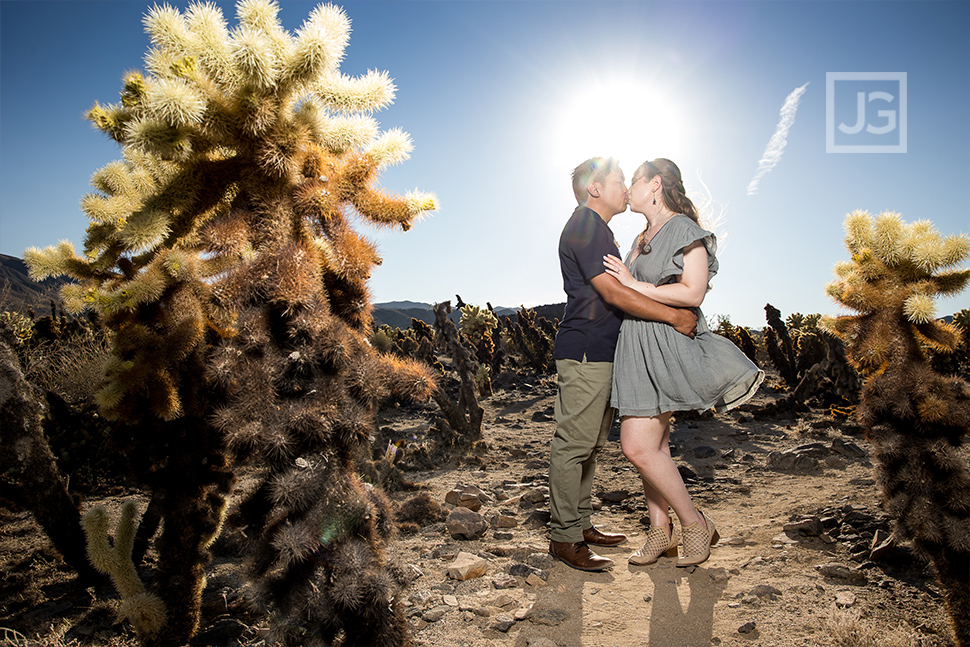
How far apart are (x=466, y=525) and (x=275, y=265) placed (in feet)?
8.77

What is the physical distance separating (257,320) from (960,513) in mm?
3600

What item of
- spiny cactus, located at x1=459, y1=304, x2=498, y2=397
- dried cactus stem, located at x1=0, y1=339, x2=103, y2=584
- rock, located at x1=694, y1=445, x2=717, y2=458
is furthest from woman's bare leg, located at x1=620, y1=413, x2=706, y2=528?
spiny cactus, located at x1=459, y1=304, x2=498, y2=397

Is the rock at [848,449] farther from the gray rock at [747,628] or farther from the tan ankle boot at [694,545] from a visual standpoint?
the gray rock at [747,628]

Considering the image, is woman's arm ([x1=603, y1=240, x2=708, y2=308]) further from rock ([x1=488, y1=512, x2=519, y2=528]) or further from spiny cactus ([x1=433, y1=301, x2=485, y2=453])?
spiny cactus ([x1=433, y1=301, x2=485, y2=453])

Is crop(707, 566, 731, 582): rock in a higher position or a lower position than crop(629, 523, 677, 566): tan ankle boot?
lower

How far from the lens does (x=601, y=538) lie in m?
3.55

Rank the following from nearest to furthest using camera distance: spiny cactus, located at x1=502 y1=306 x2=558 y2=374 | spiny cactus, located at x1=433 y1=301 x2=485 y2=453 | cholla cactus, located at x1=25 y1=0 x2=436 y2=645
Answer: cholla cactus, located at x1=25 y1=0 x2=436 y2=645
spiny cactus, located at x1=433 y1=301 x2=485 y2=453
spiny cactus, located at x1=502 y1=306 x2=558 y2=374

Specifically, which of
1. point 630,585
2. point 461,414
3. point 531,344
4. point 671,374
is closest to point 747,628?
point 630,585

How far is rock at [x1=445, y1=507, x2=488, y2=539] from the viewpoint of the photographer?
12.6 ft

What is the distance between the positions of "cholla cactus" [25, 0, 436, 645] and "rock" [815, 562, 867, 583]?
8.46ft

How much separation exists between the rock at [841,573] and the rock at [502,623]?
1.91 metres

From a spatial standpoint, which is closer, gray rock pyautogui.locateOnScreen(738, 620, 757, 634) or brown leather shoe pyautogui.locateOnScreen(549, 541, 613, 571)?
gray rock pyautogui.locateOnScreen(738, 620, 757, 634)

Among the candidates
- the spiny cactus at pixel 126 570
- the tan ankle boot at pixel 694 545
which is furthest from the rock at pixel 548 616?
the spiny cactus at pixel 126 570

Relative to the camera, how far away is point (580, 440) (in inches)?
123
